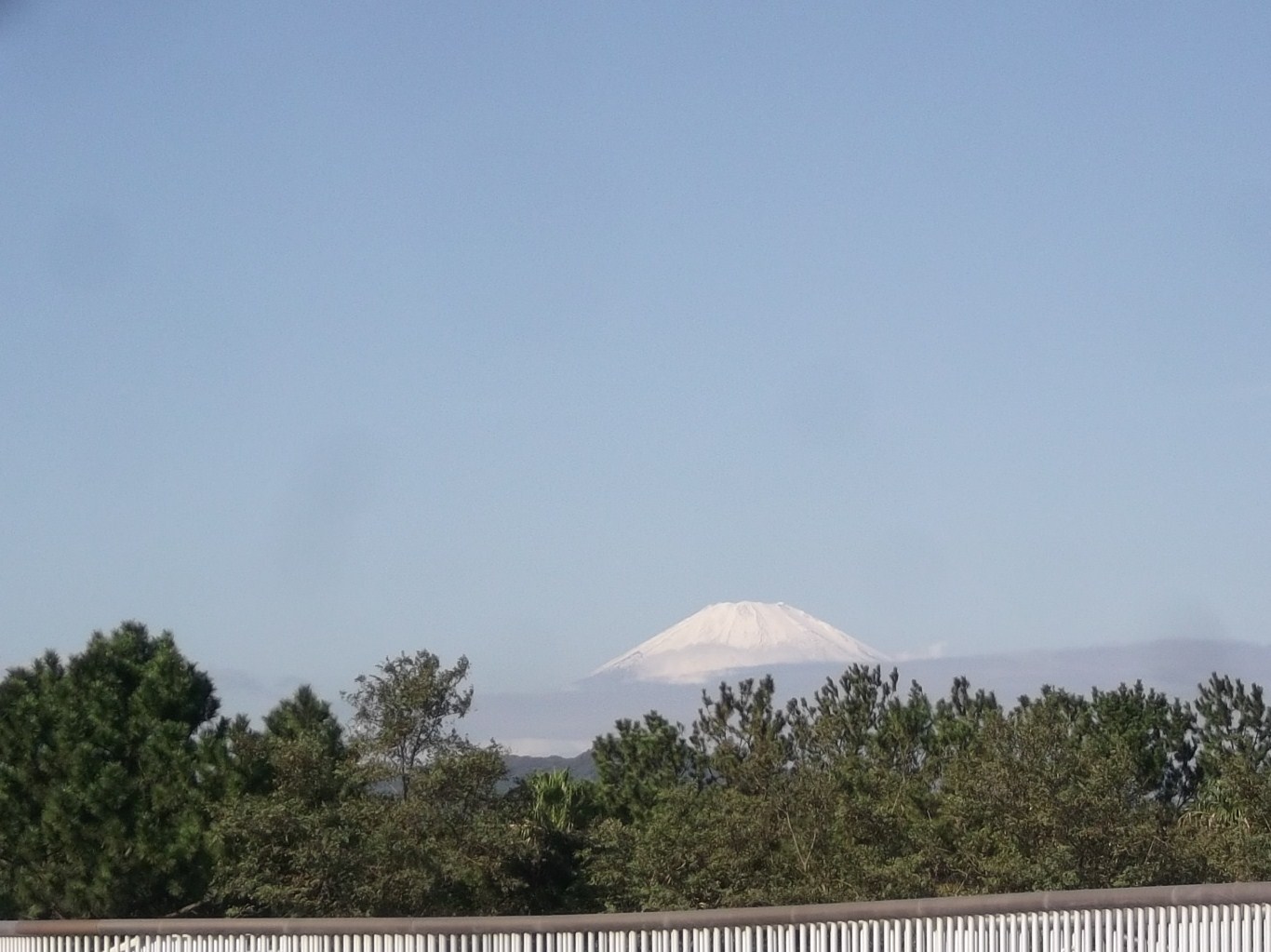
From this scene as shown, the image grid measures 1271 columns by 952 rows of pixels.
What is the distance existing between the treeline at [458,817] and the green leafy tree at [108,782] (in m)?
0.04

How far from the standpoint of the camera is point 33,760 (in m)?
30.7

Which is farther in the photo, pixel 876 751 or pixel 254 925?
pixel 876 751

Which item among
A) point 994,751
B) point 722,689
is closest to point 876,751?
point 722,689

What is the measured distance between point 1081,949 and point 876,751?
19747 mm

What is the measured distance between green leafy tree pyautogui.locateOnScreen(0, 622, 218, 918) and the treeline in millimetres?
42

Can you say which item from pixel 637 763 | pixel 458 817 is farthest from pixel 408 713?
pixel 637 763

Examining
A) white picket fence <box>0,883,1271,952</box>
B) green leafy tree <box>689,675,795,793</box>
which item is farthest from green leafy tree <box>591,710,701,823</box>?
white picket fence <box>0,883,1271,952</box>

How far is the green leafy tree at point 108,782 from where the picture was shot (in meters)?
29.2

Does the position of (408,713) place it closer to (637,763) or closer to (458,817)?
(458,817)

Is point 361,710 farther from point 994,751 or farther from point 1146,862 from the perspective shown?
point 1146,862

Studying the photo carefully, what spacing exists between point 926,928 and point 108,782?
58.5 ft

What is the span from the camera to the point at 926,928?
52.9 feet

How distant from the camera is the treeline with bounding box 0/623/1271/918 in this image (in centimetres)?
2608

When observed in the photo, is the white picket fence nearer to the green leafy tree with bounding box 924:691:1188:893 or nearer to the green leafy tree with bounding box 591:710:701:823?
Answer: the green leafy tree with bounding box 924:691:1188:893
